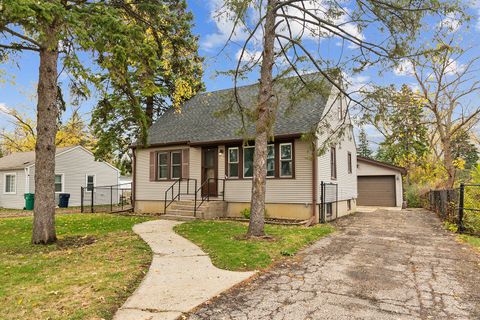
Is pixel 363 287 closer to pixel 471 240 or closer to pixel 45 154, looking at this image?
pixel 471 240

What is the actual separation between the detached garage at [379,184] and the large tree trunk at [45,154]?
19.8 meters

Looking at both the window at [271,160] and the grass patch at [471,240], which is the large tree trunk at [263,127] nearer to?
the window at [271,160]

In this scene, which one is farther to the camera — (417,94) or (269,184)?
(417,94)

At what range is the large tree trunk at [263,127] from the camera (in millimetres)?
8555

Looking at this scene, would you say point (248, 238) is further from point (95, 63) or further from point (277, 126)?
point (95, 63)

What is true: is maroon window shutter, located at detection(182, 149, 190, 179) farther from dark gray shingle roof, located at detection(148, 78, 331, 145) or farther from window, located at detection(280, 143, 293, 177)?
window, located at detection(280, 143, 293, 177)

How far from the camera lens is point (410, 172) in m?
28.3

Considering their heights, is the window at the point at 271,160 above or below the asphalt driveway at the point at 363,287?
above

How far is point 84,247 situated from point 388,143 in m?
8.49

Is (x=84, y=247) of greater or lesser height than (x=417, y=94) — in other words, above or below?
below

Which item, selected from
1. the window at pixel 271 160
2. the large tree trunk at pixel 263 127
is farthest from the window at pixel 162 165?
the large tree trunk at pixel 263 127

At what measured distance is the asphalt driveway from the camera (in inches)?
157

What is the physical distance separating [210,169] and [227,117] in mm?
2623

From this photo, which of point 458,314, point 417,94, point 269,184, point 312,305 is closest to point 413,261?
point 458,314
